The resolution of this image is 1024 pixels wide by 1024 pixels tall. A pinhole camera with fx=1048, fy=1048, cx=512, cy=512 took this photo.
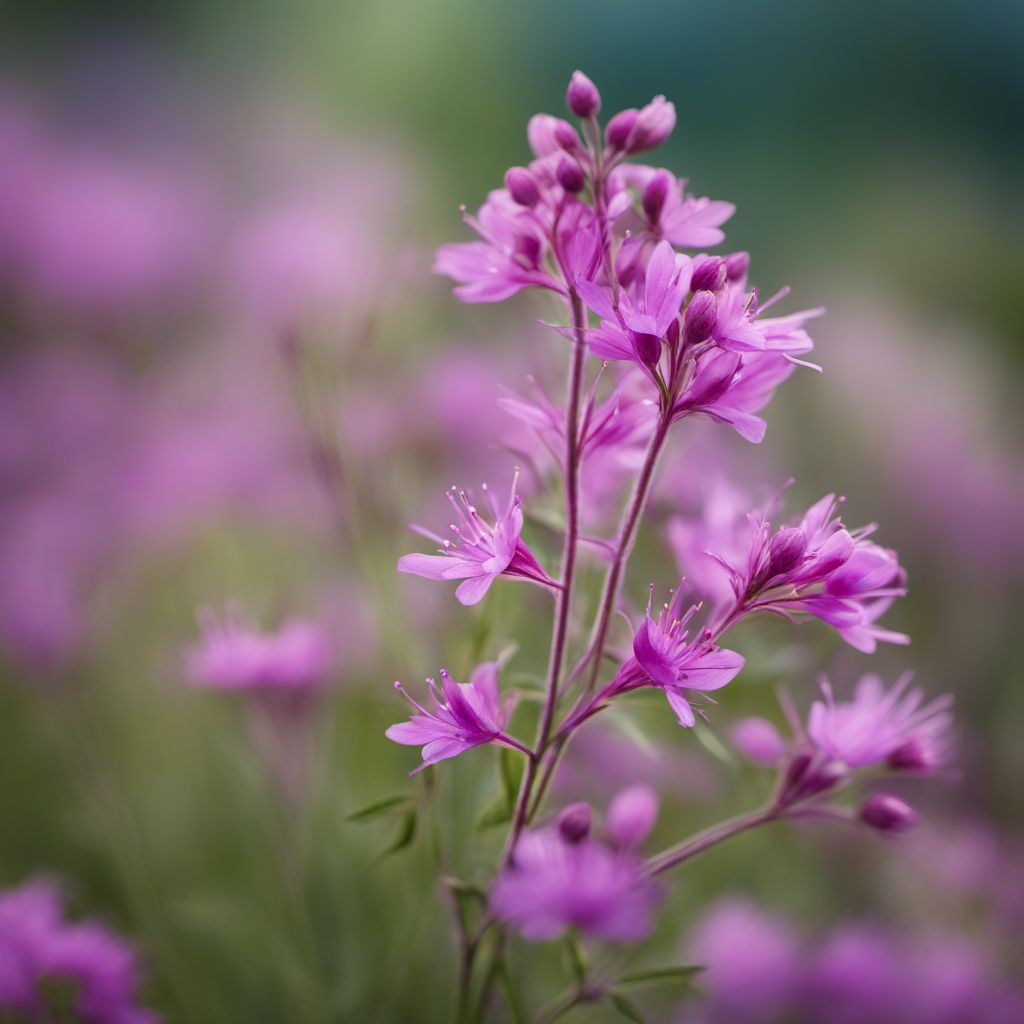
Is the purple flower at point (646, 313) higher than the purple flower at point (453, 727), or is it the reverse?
the purple flower at point (646, 313)

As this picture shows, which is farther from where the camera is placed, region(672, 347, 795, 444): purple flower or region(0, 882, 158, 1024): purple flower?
region(0, 882, 158, 1024): purple flower

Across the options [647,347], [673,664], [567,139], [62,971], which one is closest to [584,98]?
[567,139]

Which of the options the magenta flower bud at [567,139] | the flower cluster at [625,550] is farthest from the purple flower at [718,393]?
the magenta flower bud at [567,139]

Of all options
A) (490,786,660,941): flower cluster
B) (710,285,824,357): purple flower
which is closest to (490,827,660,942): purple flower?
(490,786,660,941): flower cluster

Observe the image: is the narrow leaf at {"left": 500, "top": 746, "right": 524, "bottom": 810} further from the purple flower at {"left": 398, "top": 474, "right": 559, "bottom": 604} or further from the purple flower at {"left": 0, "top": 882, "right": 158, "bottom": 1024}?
the purple flower at {"left": 0, "top": 882, "right": 158, "bottom": 1024}

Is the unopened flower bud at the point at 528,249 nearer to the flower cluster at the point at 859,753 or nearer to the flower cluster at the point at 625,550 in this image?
the flower cluster at the point at 625,550

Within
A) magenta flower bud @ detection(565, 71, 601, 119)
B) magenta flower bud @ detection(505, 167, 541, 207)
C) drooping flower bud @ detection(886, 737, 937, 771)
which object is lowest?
drooping flower bud @ detection(886, 737, 937, 771)

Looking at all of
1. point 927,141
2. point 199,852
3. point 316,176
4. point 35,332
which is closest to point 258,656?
point 199,852
